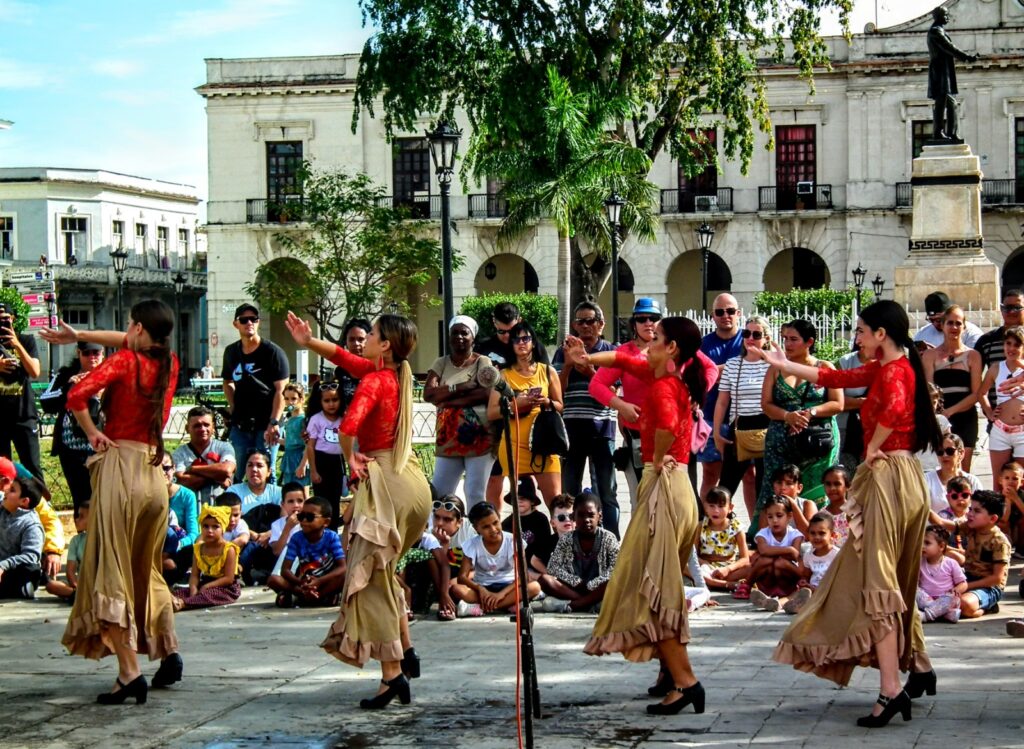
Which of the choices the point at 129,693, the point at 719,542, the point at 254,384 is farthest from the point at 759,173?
the point at 129,693

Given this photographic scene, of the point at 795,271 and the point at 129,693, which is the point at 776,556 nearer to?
the point at 129,693

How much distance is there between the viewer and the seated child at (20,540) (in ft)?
37.4

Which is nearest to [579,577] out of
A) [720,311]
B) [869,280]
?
[720,311]

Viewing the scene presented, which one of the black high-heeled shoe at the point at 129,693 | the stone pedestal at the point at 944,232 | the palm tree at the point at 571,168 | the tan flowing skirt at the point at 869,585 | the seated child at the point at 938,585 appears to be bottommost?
the black high-heeled shoe at the point at 129,693

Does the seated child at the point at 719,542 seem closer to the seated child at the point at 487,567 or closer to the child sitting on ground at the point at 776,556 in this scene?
the child sitting on ground at the point at 776,556

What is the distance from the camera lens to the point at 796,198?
51281mm

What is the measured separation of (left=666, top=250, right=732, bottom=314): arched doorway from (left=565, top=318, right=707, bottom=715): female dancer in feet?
150

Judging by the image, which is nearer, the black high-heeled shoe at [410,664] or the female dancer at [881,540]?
the female dancer at [881,540]

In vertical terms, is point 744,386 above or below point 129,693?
above

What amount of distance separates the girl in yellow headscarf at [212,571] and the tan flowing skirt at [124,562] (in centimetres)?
308

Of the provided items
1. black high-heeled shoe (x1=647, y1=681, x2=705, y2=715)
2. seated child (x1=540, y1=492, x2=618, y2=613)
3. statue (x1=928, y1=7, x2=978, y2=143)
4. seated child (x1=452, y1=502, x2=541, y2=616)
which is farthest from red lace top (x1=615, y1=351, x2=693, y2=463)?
statue (x1=928, y1=7, x2=978, y2=143)

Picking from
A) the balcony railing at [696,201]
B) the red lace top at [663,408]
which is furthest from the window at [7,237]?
the red lace top at [663,408]

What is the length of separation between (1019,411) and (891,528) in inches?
200

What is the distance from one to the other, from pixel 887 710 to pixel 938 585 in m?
3.01
